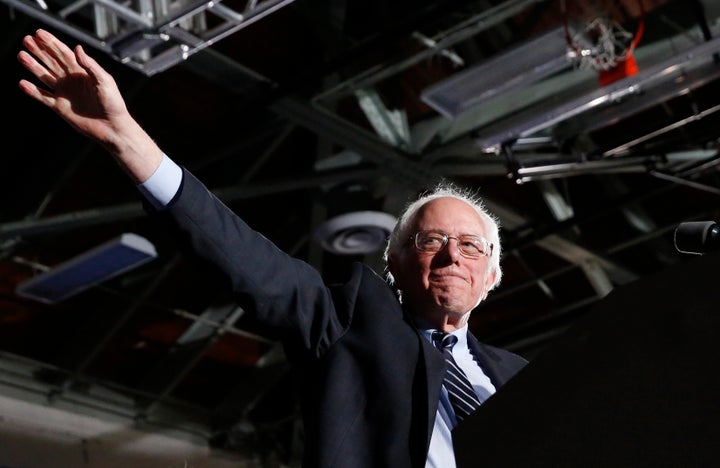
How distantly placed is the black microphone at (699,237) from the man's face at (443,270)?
549mm

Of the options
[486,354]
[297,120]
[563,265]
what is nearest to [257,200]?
[297,120]

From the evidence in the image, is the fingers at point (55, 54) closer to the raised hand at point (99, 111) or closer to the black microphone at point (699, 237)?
the raised hand at point (99, 111)

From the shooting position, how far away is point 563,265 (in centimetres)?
809

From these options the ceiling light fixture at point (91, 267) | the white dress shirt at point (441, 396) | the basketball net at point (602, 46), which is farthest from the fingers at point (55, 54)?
the ceiling light fixture at point (91, 267)

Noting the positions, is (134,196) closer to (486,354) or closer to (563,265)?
(563,265)

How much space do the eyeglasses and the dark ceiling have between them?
2342 mm

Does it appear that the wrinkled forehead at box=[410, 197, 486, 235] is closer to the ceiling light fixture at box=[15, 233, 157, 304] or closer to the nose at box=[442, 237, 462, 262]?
the nose at box=[442, 237, 462, 262]

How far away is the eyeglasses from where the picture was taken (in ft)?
5.74

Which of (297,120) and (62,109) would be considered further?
(297,120)

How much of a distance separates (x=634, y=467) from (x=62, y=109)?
0.98 meters

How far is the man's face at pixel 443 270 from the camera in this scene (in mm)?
1712

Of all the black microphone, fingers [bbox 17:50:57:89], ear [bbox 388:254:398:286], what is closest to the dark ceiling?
ear [bbox 388:254:398:286]

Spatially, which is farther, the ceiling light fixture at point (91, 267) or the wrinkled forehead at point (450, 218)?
the ceiling light fixture at point (91, 267)

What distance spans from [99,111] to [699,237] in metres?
0.79
